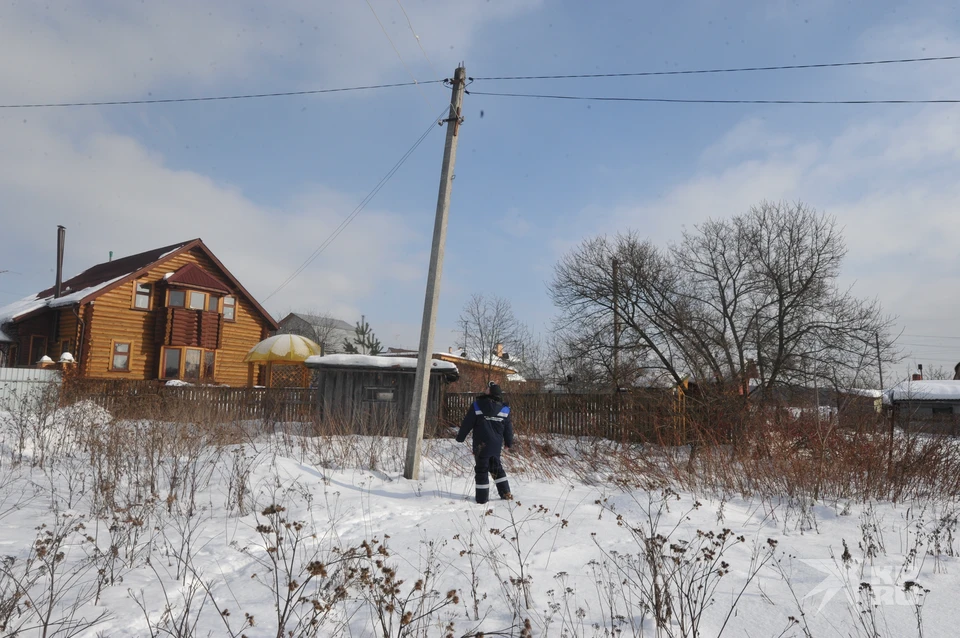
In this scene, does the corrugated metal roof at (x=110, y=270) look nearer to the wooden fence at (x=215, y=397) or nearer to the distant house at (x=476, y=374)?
the wooden fence at (x=215, y=397)

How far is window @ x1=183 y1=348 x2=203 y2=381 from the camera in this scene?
2558 cm

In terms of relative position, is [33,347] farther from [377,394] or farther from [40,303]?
[377,394]

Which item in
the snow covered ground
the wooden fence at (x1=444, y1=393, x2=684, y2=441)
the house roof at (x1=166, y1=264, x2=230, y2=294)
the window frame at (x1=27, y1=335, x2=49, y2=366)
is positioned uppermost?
the house roof at (x1=166, y1=264, x2=230, y2=294)

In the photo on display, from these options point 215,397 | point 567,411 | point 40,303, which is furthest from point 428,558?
point 40,303

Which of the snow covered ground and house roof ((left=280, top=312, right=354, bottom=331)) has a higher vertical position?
house roof ((left=280, top=312, right=354, bottom=331))

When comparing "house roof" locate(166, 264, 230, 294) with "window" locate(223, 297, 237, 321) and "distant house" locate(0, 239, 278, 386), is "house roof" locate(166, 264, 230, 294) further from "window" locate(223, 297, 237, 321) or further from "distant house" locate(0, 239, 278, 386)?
"window" locate(223, 297, 237, 321)

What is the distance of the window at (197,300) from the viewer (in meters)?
26.2

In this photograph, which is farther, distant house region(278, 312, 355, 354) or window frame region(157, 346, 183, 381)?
distant house region(278, 312, 355, 354)

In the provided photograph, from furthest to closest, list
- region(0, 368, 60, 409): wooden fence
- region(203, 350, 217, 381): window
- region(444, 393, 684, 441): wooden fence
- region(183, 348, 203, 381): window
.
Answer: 1. region(203, 350, 217, 381): window
2. region(183, 348, 203, 381): window
3. region(444, 393, 684, 441): wooden fence
4. region(0, 368, 60, 409): wooden fence

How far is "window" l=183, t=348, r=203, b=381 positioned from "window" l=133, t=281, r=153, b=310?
2593mm

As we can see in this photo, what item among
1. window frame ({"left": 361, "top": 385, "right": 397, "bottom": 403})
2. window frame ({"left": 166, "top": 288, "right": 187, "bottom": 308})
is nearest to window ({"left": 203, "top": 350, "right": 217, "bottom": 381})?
window frame ({"left": 166, "top": 288, "right": 187, "bottom": 308})

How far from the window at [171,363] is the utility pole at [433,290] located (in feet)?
68.0

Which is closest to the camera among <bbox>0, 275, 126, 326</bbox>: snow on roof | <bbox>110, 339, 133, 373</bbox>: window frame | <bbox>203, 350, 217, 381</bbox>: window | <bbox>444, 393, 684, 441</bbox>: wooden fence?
<bbox>444, 393, 684, 441</bbox>: wooden fence

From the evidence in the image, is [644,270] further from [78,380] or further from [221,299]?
[221,299]
